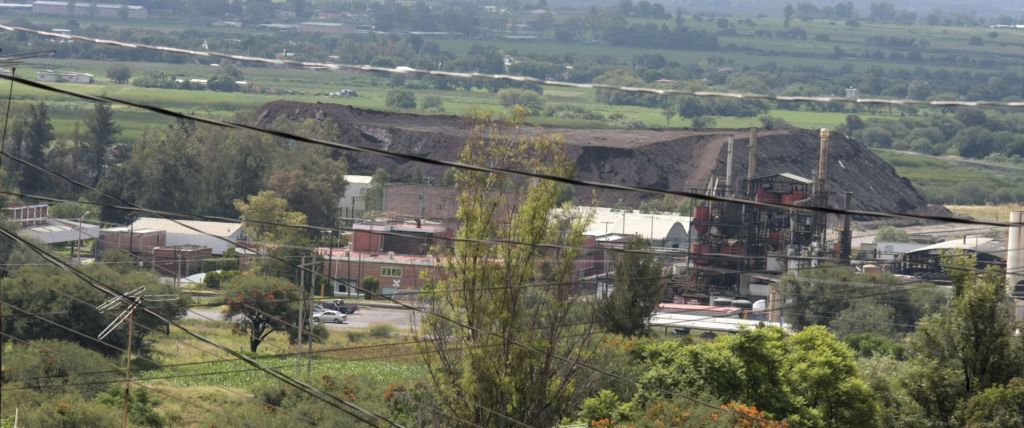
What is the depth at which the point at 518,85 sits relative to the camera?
133 metres

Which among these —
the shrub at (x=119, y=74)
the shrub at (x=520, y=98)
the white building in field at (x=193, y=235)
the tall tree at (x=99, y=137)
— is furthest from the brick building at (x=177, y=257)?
the shrub at (x=520, y=98)

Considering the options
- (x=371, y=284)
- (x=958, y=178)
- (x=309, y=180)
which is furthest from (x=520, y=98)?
(x=371, y=284)

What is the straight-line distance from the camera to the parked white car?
38.1 meters

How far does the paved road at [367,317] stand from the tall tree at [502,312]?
1816 centimetres

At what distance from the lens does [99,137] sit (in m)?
69.9

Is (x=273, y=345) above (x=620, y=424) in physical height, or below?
below

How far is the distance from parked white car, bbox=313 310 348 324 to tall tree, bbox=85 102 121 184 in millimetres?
32394

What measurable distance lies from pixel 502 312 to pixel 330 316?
72.7 ft

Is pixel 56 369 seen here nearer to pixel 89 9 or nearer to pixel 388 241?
pixel 388 241

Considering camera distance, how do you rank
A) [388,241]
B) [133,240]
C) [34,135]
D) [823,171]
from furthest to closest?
[34,135] < [388,241] < [133,240] < [823,171]

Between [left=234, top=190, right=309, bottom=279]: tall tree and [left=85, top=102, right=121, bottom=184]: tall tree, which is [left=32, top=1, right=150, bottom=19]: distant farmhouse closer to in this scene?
[left=85, top=102, right=121, bottom=184]: tall tree

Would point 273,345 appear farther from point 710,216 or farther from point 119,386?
point 710,216

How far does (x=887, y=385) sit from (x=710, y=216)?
25948 mm

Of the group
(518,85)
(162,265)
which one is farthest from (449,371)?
(518,85)
